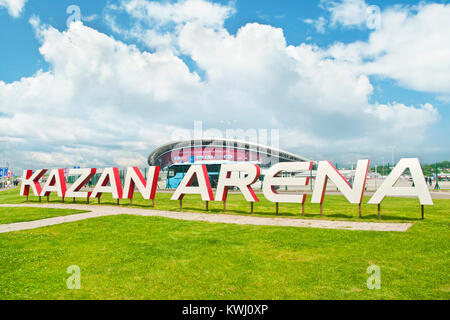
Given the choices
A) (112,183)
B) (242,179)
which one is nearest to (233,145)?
(112,183)

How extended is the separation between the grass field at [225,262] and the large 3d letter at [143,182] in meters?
7.41

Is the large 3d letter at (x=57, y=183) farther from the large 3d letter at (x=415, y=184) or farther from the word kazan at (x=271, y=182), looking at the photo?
the large 3d letter at (x=415, y=184)

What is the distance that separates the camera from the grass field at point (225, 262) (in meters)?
5.68

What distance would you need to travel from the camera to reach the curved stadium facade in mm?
75900

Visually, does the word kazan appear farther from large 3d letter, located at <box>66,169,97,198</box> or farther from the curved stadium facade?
the curved stadium facade

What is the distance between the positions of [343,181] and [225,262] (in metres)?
9.32

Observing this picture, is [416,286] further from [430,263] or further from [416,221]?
[416,221]

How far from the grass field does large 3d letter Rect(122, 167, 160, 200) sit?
7408 millimetres

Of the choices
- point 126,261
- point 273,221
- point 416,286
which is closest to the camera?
point 416,286

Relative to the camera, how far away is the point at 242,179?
1670cm

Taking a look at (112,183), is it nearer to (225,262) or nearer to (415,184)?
(225,262)
